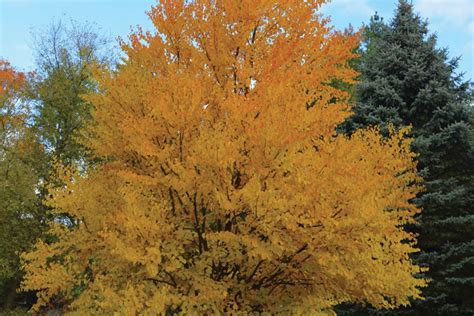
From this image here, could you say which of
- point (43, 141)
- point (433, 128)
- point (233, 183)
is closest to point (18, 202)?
point (43, 141)

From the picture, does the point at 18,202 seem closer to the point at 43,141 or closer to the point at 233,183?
the point at 43,141

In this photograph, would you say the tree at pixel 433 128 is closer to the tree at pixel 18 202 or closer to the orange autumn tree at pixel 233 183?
the orange autumn tree at pixel 233 183

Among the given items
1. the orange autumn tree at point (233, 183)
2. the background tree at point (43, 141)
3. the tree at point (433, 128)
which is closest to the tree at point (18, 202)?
the background tree at point (43, 141)

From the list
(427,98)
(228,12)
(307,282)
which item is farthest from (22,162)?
(427,98)

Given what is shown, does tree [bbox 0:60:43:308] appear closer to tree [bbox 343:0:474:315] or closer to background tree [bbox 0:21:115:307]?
background tree [bbox 0:21:115:307]

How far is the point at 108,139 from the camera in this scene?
9.09m

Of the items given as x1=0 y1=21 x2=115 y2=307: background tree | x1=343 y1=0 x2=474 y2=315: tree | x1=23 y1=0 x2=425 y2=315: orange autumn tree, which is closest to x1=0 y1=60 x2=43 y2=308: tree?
x1=0 y1=21 x2=115 y2=307: background tree

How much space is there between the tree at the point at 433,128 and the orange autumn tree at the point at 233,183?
4.33 metres

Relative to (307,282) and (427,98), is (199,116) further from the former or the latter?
(427,98)

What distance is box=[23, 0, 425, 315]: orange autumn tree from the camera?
7.00 m

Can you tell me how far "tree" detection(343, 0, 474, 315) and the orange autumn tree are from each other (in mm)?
4333

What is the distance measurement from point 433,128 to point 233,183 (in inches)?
403

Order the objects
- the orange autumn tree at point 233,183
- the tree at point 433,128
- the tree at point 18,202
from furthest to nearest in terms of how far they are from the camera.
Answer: the tree at point 18,202 → the tree at point 433,128 → the orange autumn tree at point 233,183

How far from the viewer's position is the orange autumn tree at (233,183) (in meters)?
7.00
